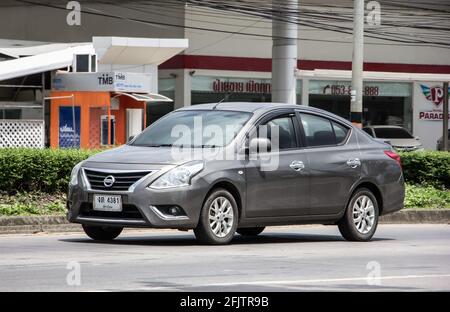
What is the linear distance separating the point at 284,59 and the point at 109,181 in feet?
85.2

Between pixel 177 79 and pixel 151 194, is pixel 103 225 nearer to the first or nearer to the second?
pixel 151 194

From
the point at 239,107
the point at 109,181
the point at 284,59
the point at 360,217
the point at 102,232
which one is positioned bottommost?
the point at 102,232

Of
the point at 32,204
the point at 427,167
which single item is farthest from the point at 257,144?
the point at 427,167

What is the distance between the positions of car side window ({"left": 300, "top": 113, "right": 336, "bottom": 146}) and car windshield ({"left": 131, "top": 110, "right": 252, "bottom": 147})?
0.90 meters

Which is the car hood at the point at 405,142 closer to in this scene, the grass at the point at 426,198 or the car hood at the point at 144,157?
the grass at the point at 426,198

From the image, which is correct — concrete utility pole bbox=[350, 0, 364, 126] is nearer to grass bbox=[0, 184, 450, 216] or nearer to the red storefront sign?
grass bbox=[0, 184, 450, 216]

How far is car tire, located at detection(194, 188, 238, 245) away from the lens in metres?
12.8

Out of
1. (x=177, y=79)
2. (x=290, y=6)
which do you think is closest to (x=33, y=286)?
(x=290, y=6)

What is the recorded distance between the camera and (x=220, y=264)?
11102 millimetres

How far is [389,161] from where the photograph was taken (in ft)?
49.1

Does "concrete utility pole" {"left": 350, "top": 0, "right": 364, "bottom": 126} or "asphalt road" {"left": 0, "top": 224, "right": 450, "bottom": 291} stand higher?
"concrete utility pole" {"left": 350, "top": 0, "right": 364, "bottom": 126}

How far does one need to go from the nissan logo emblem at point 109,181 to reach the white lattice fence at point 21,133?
1207cm

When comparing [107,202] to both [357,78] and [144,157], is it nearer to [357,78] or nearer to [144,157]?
[144,157]

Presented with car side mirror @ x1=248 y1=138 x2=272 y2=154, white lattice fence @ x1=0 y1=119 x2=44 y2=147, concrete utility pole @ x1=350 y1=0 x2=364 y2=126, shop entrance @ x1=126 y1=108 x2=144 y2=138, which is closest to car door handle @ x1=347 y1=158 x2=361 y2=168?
car side mirror @ x1=248 y1=138 x2=272 y2=154
